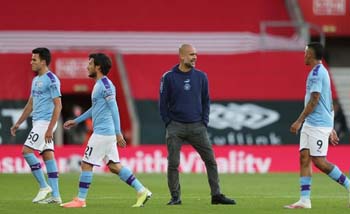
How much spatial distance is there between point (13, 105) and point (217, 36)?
8.46m

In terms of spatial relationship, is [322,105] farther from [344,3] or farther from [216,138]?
[344,3]

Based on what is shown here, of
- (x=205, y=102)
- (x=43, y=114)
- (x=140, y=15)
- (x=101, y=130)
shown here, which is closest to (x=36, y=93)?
(x=43, y=114)

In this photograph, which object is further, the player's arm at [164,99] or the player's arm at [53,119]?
the player's arm at [164,99]

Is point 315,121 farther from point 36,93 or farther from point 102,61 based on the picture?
point 36,93

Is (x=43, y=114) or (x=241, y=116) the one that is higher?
(x=43, y=114)

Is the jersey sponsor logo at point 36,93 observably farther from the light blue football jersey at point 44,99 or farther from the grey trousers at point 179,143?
the grey trousers at point 179,143

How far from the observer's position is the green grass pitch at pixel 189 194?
1616 centimetres

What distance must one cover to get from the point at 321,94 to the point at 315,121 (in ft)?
1.27

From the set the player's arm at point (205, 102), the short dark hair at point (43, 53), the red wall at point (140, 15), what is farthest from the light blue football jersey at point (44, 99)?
the red wall at point (140, 15)

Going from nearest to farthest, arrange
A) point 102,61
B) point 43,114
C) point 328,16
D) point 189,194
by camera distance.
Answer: point 102,61 → point 43,114 → point 189,194 → point 328,16

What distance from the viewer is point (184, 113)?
17062mm

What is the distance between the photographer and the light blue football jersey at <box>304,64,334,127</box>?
53.3ft

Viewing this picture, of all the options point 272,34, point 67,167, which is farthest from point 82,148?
point 272,34

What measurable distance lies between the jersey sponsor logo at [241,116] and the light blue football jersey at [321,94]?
19255mm
